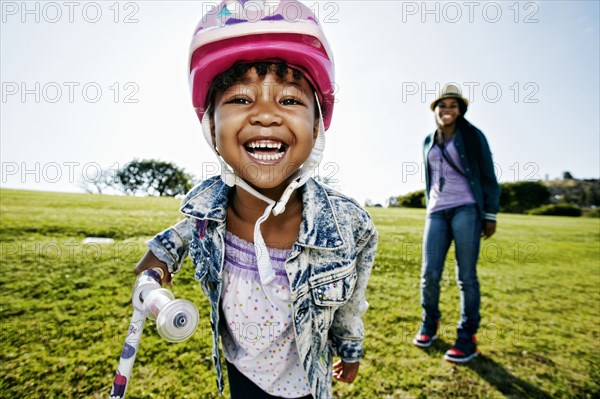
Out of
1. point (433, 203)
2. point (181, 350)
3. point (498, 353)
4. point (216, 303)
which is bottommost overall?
point (498, 353)

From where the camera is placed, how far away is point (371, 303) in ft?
17.6

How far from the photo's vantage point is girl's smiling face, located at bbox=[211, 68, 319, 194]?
178 centimetres

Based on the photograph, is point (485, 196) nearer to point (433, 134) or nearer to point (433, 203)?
point (433, 203)

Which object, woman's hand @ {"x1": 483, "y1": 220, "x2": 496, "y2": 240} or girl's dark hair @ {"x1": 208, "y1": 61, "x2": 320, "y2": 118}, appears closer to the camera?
girl's dark hair @ {"x1": 208, "y1": 61, "x2": 320, "y2": 118}

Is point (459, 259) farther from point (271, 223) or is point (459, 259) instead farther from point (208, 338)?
point (208, 338)

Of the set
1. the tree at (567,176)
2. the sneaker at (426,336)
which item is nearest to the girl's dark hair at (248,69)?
the sneaker at (426,336)

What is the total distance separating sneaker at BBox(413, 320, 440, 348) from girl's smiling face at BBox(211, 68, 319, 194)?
3.18 m

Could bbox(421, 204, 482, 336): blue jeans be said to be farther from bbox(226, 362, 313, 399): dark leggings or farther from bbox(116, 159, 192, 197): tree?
bbox(116, 159, 192, 197): tree

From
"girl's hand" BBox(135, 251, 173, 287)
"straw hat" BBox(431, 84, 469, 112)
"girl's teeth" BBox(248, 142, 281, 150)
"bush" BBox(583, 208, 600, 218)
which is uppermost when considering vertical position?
"straw hat" BBox(431, 84, 469, 112)

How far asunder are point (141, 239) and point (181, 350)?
6.48m

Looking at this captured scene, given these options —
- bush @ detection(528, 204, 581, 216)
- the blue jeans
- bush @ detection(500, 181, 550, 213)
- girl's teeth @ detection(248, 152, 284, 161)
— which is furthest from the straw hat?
bush @ detection(500, 181, 550, 213)

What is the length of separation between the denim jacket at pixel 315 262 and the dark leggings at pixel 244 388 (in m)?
0.11

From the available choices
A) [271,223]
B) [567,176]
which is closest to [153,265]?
[271,223]

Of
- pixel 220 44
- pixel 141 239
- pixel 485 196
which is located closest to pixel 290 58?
pixel 220 44
